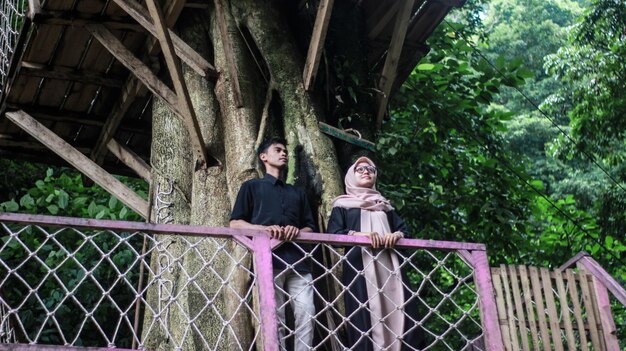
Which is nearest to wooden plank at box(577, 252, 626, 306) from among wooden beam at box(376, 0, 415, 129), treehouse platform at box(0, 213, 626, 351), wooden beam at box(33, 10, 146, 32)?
treehouse platform at box(0, 213, 626, 351)

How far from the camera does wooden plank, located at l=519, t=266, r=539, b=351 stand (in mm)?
5039

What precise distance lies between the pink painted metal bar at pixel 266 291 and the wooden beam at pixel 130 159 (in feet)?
12.6

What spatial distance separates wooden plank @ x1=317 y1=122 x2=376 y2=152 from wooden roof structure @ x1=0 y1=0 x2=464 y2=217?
368 millimetres

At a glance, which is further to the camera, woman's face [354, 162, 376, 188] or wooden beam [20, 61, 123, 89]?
wooden beam [20, 61, 123, 89]

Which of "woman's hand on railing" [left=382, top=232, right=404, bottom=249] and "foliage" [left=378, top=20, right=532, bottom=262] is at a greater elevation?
"foliage" [left=378, top=20, right=532, bottom=262]

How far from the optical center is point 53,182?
1029 centimetres

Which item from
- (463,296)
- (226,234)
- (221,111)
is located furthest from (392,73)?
(463,296)

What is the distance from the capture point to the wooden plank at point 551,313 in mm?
5074

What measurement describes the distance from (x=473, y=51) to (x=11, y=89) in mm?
5041

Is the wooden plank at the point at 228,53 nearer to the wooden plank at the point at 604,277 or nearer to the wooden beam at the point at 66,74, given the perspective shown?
the wooden beam at the point at 66,74

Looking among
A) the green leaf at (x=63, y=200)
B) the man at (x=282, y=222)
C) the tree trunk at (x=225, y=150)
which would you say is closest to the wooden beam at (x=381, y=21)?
the tree trunk at (x=225, y=150)

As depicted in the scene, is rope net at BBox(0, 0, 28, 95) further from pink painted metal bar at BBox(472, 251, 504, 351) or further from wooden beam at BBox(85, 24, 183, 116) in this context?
pink painted metal bar at BBox(472, 251, 504, 351)

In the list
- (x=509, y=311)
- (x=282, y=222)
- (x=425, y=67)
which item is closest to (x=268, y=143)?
(x=282, y=222)

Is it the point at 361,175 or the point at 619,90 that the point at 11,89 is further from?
the point at 619,90
